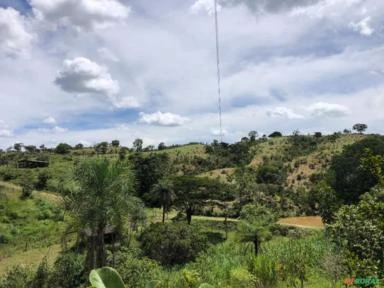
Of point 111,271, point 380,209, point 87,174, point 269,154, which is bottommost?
point 111,271

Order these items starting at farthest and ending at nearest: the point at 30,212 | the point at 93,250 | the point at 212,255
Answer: the point at 30,212 → the point at 212,255 → the point at 93,250

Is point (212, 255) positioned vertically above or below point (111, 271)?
below

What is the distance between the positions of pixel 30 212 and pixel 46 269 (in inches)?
1321

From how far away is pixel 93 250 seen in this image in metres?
20.3

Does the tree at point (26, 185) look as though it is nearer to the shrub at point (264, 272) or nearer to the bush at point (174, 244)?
the bush at point (174, 244)

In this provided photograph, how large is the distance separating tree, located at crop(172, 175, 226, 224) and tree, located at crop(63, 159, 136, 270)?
38792 millimetres

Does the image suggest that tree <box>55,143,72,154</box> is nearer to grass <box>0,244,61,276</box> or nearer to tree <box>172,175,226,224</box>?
tree <box>172,175,226,224</box>

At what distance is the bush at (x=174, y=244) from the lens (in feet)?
137

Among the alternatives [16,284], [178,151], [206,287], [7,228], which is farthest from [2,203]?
[206,287]

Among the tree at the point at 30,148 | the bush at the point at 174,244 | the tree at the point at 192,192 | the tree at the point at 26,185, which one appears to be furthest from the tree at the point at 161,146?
the bush at the point at 174,244

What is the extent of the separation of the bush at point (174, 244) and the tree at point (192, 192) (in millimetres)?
14330

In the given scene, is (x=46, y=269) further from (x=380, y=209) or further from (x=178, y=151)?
(x=178, y=151)

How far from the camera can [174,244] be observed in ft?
137

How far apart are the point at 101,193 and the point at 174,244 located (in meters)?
23.6
